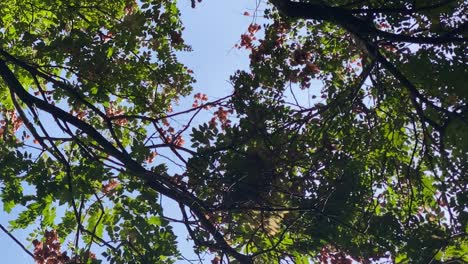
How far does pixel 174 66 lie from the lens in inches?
254

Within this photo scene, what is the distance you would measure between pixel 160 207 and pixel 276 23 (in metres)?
2.58

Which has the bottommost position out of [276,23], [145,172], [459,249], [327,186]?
[459,249]

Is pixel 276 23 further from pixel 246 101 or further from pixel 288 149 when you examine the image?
pixel 288 149

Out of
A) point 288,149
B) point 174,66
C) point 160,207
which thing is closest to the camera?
point 160,207

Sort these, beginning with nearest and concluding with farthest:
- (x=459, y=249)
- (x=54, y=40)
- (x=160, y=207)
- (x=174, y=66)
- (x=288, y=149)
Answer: (x=459, y=249)
(x=160, y=207)
(x=288, y=149)
(x=54, y=40)
(x=174, y=66)

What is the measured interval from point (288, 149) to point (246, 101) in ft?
2.29

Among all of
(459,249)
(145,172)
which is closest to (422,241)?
(459,249)

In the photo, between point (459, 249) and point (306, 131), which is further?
point (306, 131)

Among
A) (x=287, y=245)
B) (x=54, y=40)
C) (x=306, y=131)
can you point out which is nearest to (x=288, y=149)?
(x=306, y=131)

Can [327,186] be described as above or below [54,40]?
below

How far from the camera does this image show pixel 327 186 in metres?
4.91

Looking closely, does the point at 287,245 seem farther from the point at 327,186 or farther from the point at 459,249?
the point at 459,249

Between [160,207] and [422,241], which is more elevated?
[160,207]

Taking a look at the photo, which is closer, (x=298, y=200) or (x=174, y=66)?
(x=298, y=200)
